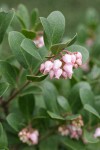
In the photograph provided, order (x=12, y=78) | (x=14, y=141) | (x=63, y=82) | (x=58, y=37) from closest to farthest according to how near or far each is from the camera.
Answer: (x=58, y=37), (x=12, y=78), (x=14, y=141), (x=63, y=82)

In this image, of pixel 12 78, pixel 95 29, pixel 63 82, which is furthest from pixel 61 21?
pixel 95 29

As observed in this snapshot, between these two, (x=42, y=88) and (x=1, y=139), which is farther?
(x=42, y=88)

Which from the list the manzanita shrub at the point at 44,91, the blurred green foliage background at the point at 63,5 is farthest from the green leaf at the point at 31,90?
the blurred green foliage background at the point at 63,5

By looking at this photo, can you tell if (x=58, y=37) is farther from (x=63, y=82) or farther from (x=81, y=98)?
(x=63, y=82)

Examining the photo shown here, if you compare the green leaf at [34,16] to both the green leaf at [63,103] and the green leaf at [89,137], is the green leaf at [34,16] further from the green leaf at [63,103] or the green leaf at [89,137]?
the green leaf at [89,137]

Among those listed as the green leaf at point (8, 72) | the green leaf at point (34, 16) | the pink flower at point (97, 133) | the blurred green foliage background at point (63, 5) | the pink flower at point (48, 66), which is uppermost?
the green leaf at point (34, 16)

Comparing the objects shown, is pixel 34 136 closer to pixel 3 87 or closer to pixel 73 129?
pixel 73 129

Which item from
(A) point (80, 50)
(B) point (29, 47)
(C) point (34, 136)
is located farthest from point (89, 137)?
(B) point (29, 47)
